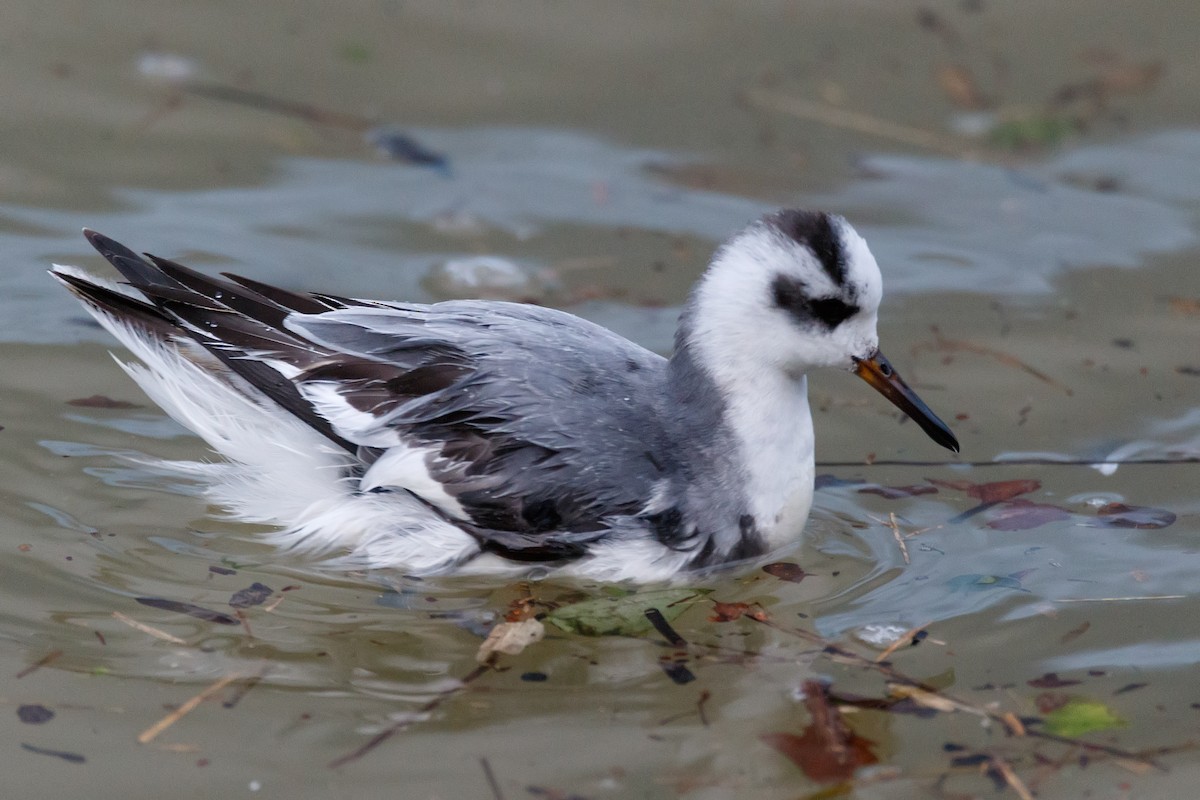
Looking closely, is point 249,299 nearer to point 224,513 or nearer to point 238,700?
point 224,513

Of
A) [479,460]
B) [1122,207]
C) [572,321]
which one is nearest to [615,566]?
[479,460]

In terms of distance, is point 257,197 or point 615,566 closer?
point 615,566

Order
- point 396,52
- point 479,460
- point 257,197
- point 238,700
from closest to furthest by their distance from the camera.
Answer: point 238,700, point 479,460, point 257,197, point 396,52

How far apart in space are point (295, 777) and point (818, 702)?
1.45 meters

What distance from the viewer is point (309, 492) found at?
4.82 meters

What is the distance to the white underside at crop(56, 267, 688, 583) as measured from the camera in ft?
15.1

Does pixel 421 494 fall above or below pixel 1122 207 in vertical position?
below

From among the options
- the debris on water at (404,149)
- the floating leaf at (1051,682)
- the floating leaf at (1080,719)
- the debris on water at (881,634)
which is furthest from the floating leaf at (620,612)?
the debris on water at (404,149)

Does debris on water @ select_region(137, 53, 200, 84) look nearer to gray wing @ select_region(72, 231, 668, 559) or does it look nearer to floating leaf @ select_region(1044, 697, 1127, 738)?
gray wing @ select_region(72, 231, 668, 559)

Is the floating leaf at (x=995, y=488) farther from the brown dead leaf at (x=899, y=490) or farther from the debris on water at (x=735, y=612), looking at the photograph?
the debris on water at (x=735, y=612)

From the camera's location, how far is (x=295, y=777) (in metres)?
3.72

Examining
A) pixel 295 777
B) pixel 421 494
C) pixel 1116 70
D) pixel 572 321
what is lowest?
pixel 295 777

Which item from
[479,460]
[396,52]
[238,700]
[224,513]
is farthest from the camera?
[396,52]

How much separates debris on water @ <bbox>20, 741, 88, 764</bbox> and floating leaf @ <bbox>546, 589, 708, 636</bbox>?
4.64 ft
